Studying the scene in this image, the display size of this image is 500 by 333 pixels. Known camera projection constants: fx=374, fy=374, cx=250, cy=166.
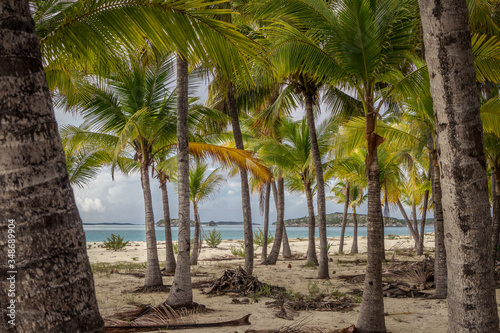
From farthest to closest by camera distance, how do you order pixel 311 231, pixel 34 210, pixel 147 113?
pixel 311 231, pixel 147 113, pixel 34 210

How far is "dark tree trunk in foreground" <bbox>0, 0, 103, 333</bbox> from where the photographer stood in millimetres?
1812

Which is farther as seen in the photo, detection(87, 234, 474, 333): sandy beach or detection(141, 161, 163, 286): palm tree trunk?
detection(141, 161, 163, 286): palm tree trunk

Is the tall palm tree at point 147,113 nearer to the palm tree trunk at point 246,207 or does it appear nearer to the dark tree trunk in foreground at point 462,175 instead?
the palm tree trunk at point 246,207

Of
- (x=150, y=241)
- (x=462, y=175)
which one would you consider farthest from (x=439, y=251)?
(x=150, y=241)

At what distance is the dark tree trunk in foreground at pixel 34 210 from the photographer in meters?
1.81

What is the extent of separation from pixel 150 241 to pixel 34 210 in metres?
8.65

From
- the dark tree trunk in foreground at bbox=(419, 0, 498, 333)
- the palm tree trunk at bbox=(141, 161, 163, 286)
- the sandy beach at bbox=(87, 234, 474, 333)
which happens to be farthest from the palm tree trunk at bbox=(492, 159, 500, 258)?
the palm tree trunk at bbox=(141, 161, 163, 286)

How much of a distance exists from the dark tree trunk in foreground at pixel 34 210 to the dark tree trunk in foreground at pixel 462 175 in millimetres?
2699

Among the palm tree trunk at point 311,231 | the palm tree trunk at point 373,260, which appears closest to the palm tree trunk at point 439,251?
the palm tree trunk at point 373,260

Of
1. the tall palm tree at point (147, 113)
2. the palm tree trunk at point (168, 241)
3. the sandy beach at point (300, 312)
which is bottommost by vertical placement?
the sandy beach at point (300, 312)

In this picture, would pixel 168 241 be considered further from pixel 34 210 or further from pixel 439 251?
pixel 34 210

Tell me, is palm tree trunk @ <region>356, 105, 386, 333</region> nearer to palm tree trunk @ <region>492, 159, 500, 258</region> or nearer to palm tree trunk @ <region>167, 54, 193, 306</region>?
palm tree trunk @ <region>167, 54, 193, 306</region>

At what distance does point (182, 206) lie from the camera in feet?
25.5

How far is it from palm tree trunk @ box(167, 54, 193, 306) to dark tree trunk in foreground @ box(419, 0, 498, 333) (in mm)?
5427
